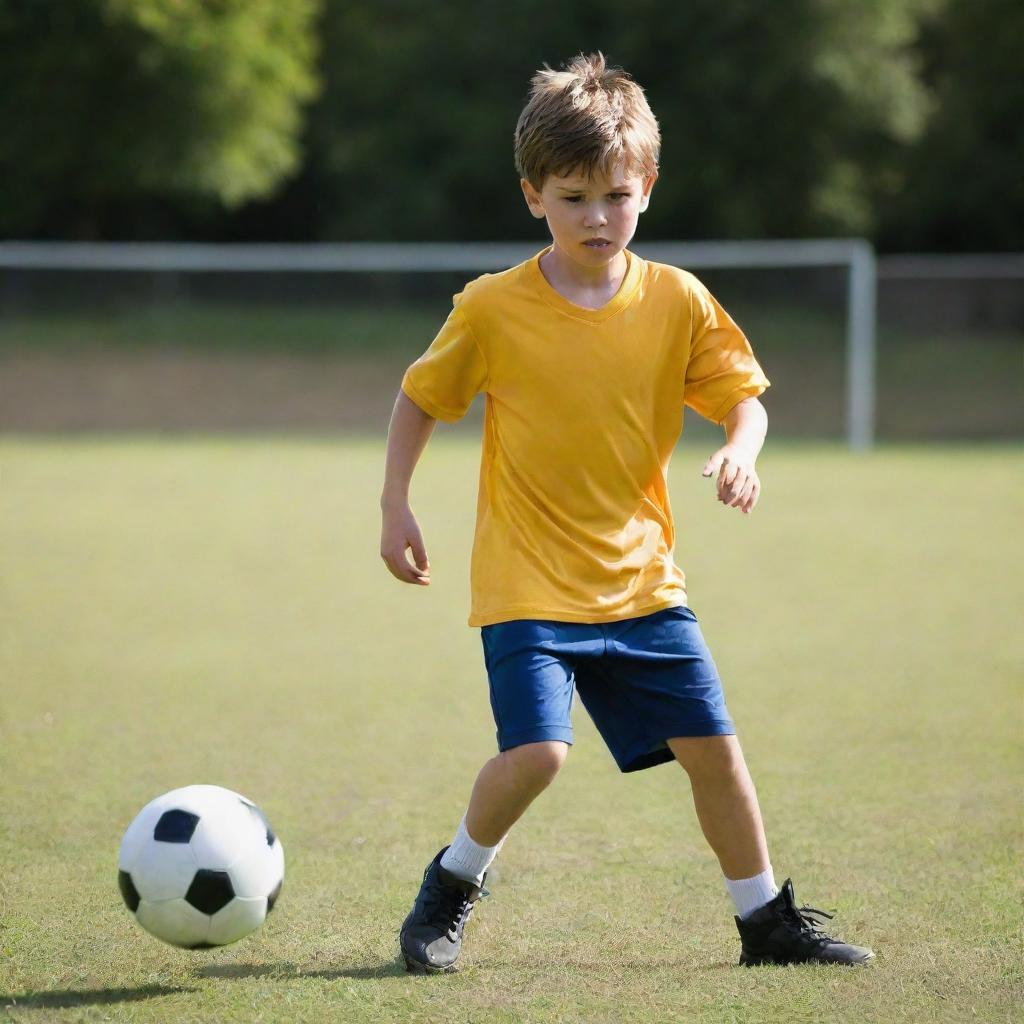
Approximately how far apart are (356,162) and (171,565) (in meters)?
Result: 19.6

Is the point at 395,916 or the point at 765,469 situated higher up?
the point at 765,469

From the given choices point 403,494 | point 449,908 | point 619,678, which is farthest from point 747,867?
point 403,494

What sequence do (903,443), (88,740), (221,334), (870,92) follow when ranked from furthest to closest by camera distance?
(870,92) → (221,334) → (903,443) → (88,740)

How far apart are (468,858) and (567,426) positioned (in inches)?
34.3

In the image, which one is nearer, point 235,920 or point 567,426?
point 235,920

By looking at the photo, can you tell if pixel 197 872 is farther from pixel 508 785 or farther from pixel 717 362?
pixel 717 362

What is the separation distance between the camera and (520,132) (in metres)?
3.00

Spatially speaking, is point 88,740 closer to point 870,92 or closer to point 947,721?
point 947,721

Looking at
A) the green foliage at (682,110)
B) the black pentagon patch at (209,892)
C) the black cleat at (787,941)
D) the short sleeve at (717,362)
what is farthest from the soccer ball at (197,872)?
the green foliage at (682,110)

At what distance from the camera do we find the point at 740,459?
115 inches

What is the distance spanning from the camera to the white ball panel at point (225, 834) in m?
2.87

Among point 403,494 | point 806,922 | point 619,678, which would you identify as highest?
point 403,494

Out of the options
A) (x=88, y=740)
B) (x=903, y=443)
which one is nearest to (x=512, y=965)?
(x=88, y=740)

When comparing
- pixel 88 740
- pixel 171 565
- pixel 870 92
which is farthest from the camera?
pixel 870 92
